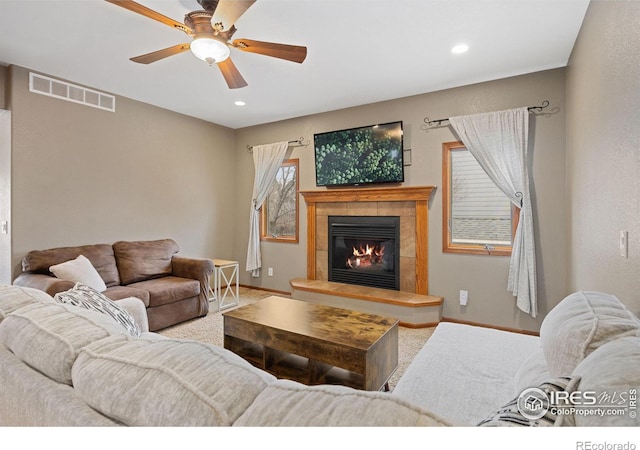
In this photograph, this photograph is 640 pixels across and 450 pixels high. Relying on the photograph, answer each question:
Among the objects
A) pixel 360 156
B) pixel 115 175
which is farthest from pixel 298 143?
pixel 115 175

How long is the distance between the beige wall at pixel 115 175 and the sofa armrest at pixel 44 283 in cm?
30

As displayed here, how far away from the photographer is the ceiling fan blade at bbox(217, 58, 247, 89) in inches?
91.2

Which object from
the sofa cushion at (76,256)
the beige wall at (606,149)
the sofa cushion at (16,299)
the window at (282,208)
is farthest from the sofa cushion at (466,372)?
the sofa cushion at (76,256)

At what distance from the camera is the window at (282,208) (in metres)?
4.78

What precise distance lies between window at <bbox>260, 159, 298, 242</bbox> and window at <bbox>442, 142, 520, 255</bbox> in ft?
7.24

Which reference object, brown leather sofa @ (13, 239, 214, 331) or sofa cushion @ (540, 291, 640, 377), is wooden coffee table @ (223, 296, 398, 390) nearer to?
sofa cushion @ (540, 291, 640, 377)

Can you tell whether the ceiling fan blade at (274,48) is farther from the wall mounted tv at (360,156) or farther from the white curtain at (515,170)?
the white curtain at (515,170)

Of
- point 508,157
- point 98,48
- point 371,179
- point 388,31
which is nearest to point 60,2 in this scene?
point 98,48

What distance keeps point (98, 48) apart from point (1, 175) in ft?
5.50

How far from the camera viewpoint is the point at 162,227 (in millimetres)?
4266

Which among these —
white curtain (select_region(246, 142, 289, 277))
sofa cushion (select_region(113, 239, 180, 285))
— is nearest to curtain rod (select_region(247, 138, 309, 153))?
white curtain (select_region(246, 142, 289, 277))

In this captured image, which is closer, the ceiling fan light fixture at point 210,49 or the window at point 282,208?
the ceiling fan light fixture at point 210,49

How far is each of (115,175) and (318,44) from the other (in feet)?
9.66

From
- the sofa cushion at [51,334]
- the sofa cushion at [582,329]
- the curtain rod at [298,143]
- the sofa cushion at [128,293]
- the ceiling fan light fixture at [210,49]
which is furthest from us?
the curtain rod at [298,143]
